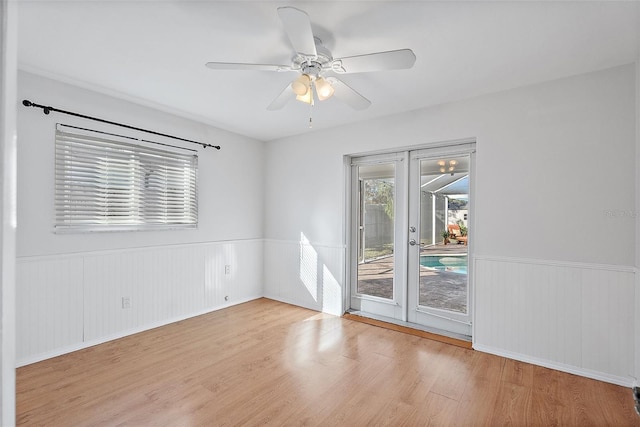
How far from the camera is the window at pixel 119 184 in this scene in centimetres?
294

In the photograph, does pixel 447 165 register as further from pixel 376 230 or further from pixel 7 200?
pixel 7 200

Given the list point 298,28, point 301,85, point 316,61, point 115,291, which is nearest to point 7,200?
point 298,28

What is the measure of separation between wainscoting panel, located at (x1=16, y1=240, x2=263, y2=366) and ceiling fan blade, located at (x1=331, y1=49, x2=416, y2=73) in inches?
114

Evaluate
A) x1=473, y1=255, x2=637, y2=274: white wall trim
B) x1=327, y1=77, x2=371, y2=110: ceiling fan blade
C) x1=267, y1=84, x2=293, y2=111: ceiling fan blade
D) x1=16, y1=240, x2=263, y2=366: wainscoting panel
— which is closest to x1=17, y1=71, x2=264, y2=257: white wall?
x1=16, y1=240, x2=263, y2=366: wainscoting panel

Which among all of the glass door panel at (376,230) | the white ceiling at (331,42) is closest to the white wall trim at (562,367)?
the glass door panel at (376,230)

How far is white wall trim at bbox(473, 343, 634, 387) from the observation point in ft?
8.11

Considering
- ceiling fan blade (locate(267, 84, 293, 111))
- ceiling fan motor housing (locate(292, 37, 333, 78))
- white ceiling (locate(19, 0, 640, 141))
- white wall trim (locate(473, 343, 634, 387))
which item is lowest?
white wall trim (locate(473, 343, 634, 387))

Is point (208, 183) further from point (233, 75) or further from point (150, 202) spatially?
point (233, 75)

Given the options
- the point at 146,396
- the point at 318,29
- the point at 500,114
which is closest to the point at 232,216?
the point at 146,396

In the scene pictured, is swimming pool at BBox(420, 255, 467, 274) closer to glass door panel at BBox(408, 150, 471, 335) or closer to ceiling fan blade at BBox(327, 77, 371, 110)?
glass door panel at BBox(408, 150, 471, 335)

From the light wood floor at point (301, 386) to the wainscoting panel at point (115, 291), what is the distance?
0.64ft

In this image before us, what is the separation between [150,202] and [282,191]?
1825 millimetres

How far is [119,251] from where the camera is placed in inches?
130

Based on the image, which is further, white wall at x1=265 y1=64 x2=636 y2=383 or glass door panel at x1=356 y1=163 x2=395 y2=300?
glass door panel at x1=356 y1=163 x2=395 y2=300
